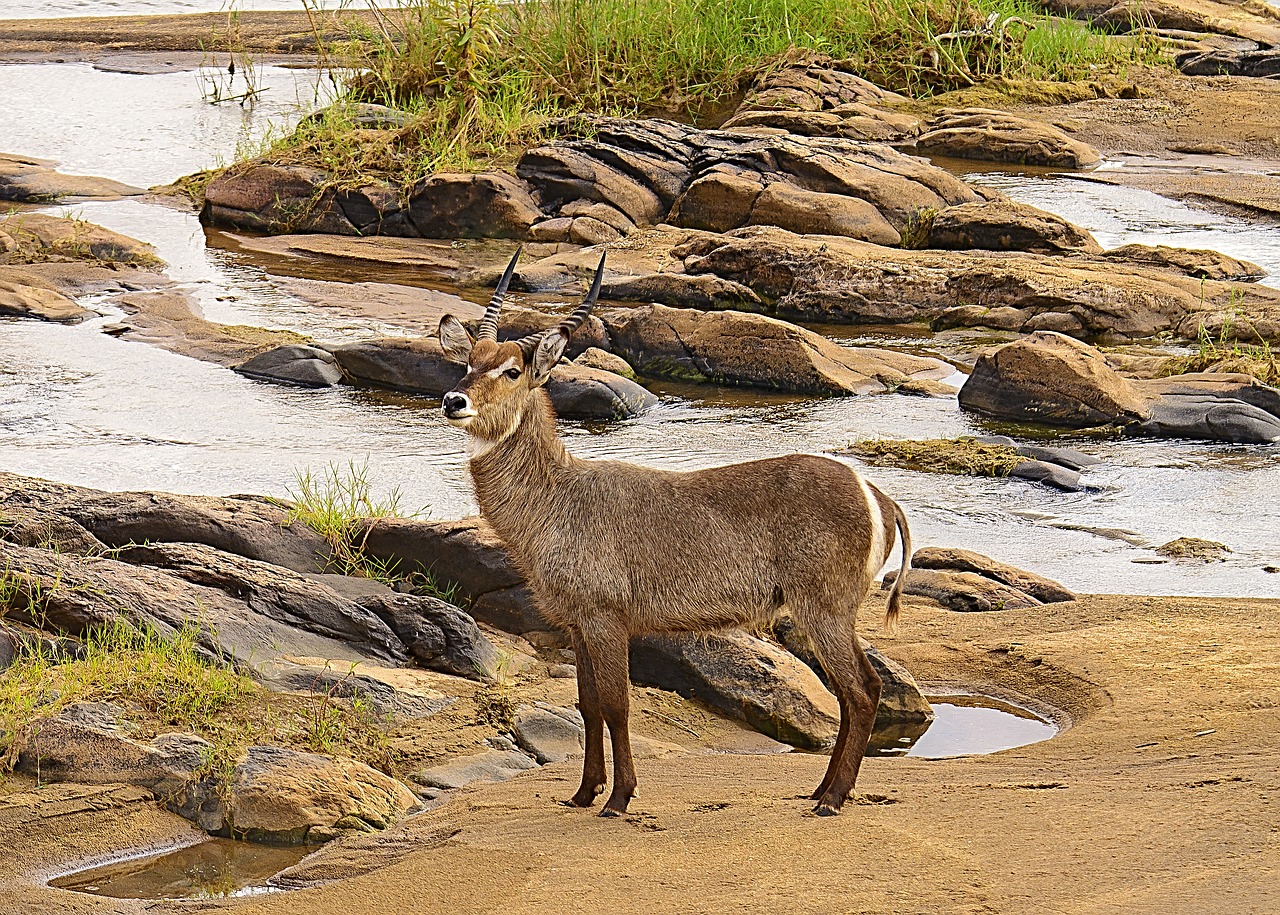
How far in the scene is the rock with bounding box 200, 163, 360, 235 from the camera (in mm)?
16031

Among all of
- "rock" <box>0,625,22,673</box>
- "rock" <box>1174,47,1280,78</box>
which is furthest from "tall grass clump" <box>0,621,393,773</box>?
"rock" <box>1174,47,1280,78</box>

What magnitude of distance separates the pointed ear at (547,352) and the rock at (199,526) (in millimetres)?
2228

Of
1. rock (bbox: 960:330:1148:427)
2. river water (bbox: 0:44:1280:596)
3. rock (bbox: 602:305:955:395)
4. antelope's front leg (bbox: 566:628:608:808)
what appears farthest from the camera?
rock (bbox: 602:305:955:395)

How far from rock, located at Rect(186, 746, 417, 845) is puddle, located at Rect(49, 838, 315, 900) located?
0.19 feet

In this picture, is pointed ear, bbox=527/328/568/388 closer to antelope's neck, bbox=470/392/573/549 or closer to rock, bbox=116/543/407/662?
antelope's neck, bbox=470/392/573/549

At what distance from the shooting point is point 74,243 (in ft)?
47.1

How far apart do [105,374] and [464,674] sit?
623 cm

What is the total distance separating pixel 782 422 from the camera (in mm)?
10711

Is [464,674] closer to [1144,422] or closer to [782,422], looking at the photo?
[782,422]

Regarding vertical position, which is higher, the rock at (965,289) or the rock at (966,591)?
the rock at (965,289)

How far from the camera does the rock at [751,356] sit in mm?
11414

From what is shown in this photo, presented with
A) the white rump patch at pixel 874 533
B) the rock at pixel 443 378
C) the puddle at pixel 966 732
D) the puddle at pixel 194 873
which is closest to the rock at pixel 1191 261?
the rock at pixel 443 378

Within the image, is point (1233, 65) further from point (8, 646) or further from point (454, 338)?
point (8, 646)

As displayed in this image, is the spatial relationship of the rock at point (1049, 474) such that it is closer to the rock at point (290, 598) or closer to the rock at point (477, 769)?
the rock at point (290, 598)
